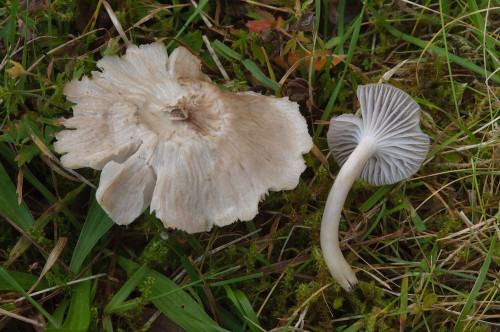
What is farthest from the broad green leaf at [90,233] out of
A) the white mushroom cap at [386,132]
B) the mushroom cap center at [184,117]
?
the white mushroom cap at [386,132]

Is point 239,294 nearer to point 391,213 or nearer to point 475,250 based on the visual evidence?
point 391,213

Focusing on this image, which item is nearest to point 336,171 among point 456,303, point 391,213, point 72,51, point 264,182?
point 391,213

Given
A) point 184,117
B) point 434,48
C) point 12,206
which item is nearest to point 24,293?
point 12,206

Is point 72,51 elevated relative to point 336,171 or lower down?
elevated

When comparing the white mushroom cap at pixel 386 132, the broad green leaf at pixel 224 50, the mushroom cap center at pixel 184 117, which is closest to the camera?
the mushroom cap center at pixel 184 117

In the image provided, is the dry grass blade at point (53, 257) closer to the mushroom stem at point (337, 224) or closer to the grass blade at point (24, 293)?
the grass blade at point (24, 293)

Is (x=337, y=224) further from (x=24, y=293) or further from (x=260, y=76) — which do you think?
(x=24, y=293)
